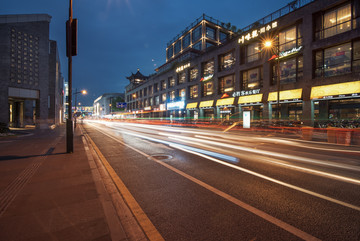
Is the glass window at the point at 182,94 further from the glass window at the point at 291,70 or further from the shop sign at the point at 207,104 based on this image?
the glass window at the point at 291,70

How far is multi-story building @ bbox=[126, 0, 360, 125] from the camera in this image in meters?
19.0

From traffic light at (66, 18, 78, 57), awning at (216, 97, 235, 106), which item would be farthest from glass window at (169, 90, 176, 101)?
traffic light at (66, 18, 78, 57)

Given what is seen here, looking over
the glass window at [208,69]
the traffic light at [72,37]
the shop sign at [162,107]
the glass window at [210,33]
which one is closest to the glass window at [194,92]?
the glass window at [208,69]

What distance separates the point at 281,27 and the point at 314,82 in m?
9.39

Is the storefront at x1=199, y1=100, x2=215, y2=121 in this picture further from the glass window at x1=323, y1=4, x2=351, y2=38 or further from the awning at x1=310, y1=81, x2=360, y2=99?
the glass window at x1=323, y1=4, x2=351, y2=38

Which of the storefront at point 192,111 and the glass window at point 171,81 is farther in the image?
the glass window at point 171,81

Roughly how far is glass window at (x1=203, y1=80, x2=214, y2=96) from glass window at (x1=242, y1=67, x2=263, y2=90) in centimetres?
713

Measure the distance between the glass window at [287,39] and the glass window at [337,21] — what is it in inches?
136

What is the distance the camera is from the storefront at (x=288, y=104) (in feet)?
73.6

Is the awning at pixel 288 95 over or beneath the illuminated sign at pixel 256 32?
beneath

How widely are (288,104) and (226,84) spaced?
11.8m

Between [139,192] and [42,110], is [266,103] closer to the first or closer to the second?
[139,192]

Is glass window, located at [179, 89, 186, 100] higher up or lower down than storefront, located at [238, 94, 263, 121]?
higher up

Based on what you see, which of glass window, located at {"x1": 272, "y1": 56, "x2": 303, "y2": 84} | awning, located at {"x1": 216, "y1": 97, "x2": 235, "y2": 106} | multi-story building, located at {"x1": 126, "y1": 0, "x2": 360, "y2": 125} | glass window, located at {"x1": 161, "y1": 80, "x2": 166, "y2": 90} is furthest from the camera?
glass window, located at {"x1": 161, "y1": 80, "x2": 166, "y2": 90}
